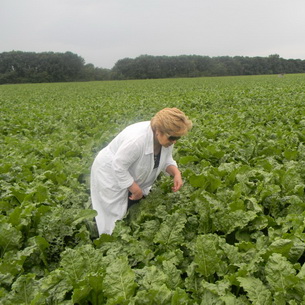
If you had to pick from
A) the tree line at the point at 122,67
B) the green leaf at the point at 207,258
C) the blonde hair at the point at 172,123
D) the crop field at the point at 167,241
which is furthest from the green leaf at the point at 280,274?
the tree line at the point at 122,67

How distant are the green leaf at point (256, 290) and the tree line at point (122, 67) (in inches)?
2956

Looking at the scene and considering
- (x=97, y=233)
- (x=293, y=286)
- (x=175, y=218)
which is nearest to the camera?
(x=293, y=286)

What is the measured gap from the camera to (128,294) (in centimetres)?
216

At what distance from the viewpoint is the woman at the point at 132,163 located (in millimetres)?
3291

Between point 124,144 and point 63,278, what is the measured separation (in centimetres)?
149

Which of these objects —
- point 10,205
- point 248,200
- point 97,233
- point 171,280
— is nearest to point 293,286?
point 171,280

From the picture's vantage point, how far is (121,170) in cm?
344

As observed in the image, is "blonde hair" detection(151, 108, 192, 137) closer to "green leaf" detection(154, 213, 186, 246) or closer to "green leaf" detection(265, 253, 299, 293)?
"green leaf" detection(154, 213, 186, 246)

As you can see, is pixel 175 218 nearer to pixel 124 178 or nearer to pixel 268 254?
pixel 124 178

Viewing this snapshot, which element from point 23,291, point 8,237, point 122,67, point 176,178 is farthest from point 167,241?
point 122,67

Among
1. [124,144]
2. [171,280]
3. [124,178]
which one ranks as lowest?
[171,280]

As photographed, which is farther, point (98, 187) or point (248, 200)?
point (98, 187)

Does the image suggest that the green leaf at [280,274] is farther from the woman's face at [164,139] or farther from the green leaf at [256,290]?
the woman's face at [164,139]

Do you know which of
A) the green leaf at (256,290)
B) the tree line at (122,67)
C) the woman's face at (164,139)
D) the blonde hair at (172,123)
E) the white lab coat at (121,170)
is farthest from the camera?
the tree line at (122,67)
